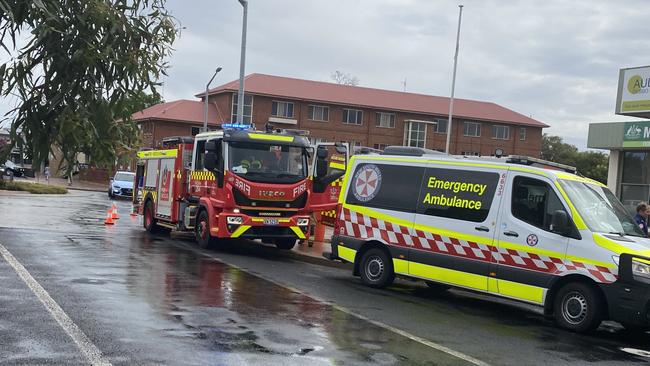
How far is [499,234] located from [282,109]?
55578mm

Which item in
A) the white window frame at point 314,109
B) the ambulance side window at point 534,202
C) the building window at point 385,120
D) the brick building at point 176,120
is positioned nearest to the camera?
the ambulance side window at point 534,202

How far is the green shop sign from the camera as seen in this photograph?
2272 cm

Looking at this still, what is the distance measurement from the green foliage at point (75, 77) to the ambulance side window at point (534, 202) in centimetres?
746

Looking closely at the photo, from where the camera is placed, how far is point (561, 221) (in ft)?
30.2

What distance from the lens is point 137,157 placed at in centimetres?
351

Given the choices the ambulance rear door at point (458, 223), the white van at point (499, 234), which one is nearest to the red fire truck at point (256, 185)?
the white van at point (499, 234)

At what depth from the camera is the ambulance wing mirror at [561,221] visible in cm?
919

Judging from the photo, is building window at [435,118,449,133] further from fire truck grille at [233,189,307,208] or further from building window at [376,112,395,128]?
fire truck grille at [233,189,307,208]

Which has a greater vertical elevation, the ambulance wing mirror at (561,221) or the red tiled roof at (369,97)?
the red tiled roof at (369,97)

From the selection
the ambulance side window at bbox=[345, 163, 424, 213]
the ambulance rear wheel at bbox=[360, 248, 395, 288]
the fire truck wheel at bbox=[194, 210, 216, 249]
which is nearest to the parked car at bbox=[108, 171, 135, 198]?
the fire truck wheel at bbox=[194, 210, 216, 249]

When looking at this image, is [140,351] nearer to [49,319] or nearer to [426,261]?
[49,319]

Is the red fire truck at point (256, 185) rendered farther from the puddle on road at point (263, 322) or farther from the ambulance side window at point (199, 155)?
the puddle on road at point (263, 322)

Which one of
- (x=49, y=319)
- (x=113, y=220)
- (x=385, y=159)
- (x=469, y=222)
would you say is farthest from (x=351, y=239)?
(x=113, y=220)

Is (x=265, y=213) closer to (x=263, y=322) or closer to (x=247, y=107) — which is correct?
(x=263, y=322)
